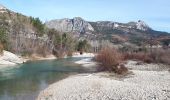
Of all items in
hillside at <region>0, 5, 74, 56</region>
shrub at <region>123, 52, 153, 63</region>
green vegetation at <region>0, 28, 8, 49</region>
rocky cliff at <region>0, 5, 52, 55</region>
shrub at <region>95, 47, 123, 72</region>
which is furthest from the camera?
hillside at <region>0, 5, 74, 56</region>

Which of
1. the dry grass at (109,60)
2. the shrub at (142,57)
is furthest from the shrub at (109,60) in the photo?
the shrub at (142,57)

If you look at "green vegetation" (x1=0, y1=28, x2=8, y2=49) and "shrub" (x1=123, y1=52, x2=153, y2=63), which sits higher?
"green vegetation" (x1=0, y1=28, x2=8, y2=49)

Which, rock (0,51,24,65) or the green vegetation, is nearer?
rock (0,51,24,65)

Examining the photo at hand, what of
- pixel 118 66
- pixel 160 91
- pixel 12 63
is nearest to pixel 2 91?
pixel 160 91

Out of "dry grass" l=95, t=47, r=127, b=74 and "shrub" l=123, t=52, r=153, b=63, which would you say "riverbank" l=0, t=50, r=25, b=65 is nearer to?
"dry grass" l=95, t=47, r=127, b=74

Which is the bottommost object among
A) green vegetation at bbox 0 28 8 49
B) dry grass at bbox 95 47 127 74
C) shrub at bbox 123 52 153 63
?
shrub at bbox 123 52 153 63

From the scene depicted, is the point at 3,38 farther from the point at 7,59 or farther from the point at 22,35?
the point at 7,59

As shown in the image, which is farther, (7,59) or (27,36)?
(27,36)

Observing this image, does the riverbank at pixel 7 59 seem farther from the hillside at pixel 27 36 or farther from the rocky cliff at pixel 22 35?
the rocky cliff at pixel 22 35

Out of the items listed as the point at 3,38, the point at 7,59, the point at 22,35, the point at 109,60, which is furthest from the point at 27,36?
the point at 109,60

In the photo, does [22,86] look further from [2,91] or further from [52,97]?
[52,97]

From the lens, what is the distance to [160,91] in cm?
3134

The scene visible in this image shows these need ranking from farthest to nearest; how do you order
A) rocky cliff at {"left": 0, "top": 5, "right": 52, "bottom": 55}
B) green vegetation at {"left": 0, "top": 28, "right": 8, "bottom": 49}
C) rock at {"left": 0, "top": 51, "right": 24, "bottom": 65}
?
rocky cliff at {"left": 0, "top": 5, "right": 52, "bottom": 55} < green vegetation at {"left": 0, "top": 28, "right": 8, "bottom": 49} < rock at {"left": 0, "top": 51, "right": 24, "bottom": 65}

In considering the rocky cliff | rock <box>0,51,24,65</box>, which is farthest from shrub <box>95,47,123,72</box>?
the rocky cliff
